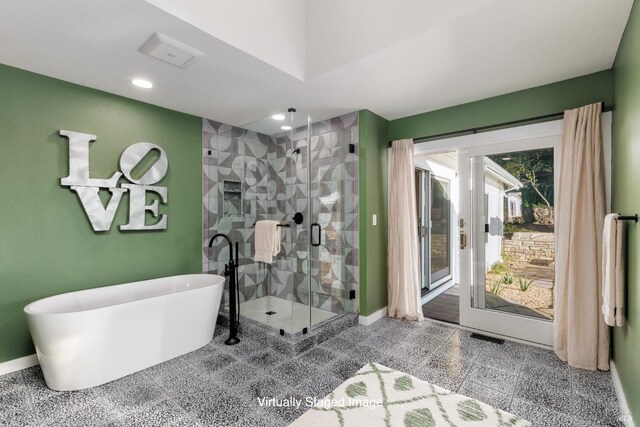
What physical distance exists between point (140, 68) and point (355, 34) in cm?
178

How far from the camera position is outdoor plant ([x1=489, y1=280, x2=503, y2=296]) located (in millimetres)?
3186

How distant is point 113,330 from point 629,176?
12.1 feet

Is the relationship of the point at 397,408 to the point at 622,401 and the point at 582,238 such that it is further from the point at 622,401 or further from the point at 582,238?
the point at 582,238

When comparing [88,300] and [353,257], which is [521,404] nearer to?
[353,257]

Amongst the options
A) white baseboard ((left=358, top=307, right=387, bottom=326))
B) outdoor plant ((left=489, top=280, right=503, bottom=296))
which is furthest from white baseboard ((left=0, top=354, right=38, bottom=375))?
outdoor plant ((left=489, top=280, right=503, bottom=296))

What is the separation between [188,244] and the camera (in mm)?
3672

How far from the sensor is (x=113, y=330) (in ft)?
7.69

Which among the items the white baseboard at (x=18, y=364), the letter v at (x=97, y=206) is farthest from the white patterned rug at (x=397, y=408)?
the letter v at (x=97, y=206)

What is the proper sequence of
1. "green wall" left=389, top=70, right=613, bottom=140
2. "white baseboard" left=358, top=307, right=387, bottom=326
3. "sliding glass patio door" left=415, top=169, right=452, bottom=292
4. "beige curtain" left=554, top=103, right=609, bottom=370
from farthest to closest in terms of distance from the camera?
"sliding glass patio door" left=415, top=169, right=452, bottom=292 < "white baseboard" left=358, top=307, right=387, bottom=326 < "green wall" left=389, top=70, right=613, bottom=140 < "beige curtain" left=554, top=103, right=609, bottom=370

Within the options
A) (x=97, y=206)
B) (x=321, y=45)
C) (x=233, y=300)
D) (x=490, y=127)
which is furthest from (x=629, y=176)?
(x=97, y=206)

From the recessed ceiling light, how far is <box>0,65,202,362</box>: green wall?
426mm

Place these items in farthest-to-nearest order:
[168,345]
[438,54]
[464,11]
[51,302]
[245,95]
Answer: [245,95], [168,345], [51,302], [438,54], [464,11]

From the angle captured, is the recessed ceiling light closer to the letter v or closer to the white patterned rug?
the letter v

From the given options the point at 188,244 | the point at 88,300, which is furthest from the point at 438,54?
the point at 88,300
